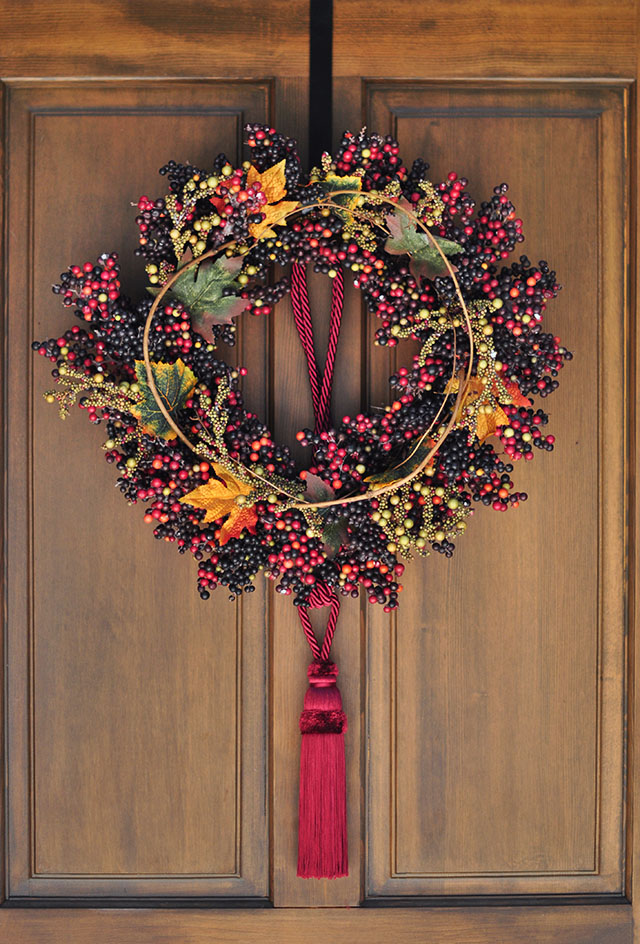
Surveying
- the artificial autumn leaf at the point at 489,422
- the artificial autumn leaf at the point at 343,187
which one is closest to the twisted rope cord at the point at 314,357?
the artificial autumn leaf at the point at 343,187

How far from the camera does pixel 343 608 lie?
1.15 meters

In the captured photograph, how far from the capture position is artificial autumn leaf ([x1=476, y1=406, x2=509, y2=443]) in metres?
1.05

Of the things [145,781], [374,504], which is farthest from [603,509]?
[145,781]

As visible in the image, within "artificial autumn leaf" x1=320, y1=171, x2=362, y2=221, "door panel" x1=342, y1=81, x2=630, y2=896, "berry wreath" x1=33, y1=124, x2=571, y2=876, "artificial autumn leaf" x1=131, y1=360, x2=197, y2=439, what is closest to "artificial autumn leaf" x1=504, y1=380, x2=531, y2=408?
"berry wreath" x1=33, y1=124, x2=571, y2=876

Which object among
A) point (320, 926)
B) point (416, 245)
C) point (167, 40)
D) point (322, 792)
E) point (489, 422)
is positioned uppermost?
point (167, 40)

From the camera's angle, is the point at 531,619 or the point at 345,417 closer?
the point at 345,417

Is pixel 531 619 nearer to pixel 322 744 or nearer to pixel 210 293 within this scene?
pixel 322 744

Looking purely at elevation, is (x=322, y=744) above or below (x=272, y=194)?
below

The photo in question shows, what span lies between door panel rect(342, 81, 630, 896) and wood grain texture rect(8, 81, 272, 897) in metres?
0.23

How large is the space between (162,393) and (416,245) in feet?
1.39

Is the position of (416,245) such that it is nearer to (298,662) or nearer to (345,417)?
(345,417)

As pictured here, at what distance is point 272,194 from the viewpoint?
1.03 metres

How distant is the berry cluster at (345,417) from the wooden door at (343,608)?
0.10m

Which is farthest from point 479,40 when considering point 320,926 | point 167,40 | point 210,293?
point 320,926
